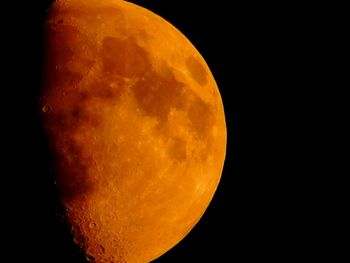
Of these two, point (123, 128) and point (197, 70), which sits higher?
point (197, 70)

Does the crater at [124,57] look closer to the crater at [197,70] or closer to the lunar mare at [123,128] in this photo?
the lunar mare at [123,128]

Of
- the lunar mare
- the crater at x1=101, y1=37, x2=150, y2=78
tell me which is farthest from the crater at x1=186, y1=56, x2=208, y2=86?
the crater at x1=101, y1=37, x2=150, y2=78

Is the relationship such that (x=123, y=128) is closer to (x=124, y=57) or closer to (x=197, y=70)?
(x=124, y=57)

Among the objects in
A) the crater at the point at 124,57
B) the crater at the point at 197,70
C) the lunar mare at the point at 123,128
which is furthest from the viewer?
the crater at the point at 197,70

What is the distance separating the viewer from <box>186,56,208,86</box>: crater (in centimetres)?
416

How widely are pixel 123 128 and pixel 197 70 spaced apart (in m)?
1.10

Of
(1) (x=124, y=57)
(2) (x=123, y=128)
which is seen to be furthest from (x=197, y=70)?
(2) (x=123, y=128)

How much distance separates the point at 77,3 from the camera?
4035 millimetres

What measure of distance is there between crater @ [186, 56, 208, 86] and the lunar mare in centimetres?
1

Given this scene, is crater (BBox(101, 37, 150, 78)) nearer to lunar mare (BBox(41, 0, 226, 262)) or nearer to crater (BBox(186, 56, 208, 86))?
lunar mare (BBox(41, 0, 226, 262))

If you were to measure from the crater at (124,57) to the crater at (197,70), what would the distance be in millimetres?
539

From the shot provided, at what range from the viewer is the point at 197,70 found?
4.24m

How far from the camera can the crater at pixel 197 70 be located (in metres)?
4.16

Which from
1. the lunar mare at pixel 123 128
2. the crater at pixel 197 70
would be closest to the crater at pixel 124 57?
the lunar mare at pixel 123 128
